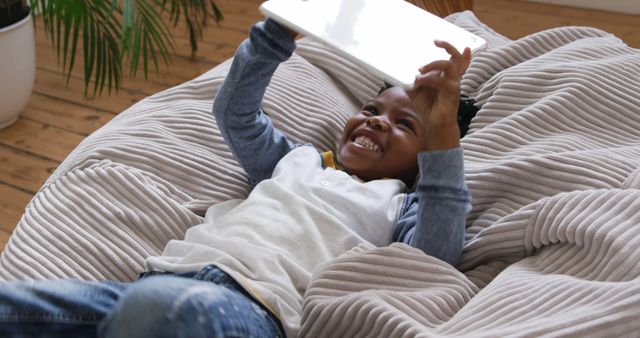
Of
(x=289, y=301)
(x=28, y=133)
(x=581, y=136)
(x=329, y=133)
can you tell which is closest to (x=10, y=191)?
(x=28, y=133)

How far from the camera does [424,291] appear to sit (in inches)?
46.1

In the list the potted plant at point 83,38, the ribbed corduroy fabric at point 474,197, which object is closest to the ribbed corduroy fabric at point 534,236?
the ribbed corduroy fabric at point 474,197

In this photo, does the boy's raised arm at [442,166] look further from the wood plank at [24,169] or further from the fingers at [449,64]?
the wood plank at [24,169]

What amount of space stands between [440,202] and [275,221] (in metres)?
0.24

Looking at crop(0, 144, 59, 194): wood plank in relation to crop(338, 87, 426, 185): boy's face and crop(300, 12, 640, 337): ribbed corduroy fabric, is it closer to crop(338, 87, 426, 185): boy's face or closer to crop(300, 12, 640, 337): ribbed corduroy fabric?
crop(338, 87, 426, 185): boy's face

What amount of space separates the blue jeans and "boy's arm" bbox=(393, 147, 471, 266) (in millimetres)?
240

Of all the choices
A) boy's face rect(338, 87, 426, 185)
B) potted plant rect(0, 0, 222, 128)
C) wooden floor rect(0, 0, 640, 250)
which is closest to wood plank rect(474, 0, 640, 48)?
wooden floor rect(0, 0, 640, 250)

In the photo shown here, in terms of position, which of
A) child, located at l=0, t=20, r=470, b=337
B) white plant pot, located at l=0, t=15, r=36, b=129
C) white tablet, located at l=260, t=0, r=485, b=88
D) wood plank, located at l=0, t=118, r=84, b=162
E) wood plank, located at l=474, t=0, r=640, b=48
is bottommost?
wood plank, located at l=0, t=118, r=84, b=162

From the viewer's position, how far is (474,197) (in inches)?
54.5

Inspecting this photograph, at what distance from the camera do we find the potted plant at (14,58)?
241cm

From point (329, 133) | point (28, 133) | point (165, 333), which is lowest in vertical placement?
point (28, 133)

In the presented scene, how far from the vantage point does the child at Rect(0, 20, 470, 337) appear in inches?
39.3

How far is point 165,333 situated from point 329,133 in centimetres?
78

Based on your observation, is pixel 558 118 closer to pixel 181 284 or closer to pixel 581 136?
pixel 581 136
